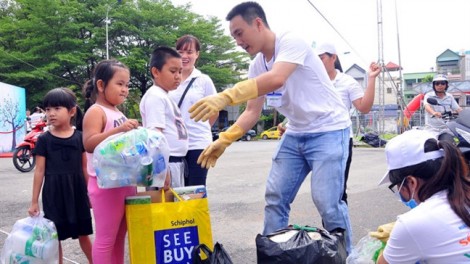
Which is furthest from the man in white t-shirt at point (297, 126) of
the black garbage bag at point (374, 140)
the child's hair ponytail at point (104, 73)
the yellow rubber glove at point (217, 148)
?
the black garbage bag at point (374, 140)

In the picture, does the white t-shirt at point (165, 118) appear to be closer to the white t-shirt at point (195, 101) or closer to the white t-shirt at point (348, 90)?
the white t-shirt at point (195, 101)

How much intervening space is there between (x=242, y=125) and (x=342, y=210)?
2.84 ft

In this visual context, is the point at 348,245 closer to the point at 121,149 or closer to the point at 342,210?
the point at 342,210

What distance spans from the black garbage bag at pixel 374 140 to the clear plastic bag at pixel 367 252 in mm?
18376

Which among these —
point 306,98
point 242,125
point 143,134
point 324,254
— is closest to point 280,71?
point 306,98

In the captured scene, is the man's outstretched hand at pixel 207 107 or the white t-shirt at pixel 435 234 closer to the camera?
the white t-shirt at pixel 435 234

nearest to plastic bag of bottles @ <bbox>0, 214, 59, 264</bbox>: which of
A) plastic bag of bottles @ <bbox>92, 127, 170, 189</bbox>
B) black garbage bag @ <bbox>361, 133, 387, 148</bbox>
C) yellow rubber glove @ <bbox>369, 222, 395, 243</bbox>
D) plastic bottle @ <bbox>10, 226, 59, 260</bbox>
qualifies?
plastic bottle @ <bbox>10, 226, 59, 260</bbox>

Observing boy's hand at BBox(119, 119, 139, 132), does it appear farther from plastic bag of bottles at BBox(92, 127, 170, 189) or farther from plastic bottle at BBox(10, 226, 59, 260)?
plastic bottle at BBox(10, 226, 59, 260)

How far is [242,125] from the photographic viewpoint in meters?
3.02

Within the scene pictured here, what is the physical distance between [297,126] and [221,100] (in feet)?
2.76

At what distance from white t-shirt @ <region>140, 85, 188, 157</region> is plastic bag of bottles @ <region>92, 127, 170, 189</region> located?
397mm

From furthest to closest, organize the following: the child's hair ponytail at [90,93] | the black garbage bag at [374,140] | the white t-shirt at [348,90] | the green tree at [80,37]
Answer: the green tree at [80,37] < the black garbage bag at [374,140] < the white t-shirt at [348,90] < the child's hair ponytail at [90,93]

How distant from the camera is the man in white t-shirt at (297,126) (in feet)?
8.68

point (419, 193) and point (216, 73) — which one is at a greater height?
point (216, 73)
